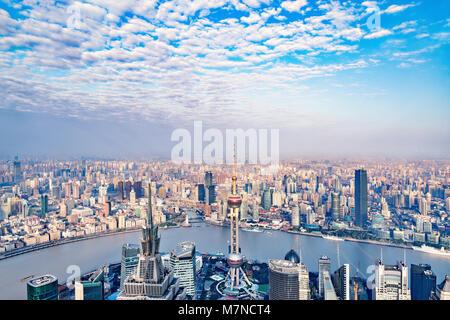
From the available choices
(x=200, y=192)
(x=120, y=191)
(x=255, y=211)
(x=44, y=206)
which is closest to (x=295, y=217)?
(x=255, y=211)

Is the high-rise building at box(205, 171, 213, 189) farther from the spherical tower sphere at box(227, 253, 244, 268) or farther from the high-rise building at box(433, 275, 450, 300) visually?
the high-rise building at box(433, 275, 450, 300)

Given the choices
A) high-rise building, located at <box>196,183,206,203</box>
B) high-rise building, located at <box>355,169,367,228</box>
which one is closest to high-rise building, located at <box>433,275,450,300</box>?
high-rise building, located at <box>355,169,367,228</box>

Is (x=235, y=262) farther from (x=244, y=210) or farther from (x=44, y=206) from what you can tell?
(x=44, y=206)

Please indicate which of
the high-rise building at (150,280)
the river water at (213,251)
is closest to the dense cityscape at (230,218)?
the high-rise building at (150,280)

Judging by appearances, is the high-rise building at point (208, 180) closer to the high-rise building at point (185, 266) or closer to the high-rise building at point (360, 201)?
the high-rise building at point (185, 266)

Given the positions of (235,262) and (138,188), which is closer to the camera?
(235,262)

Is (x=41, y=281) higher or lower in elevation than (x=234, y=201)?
lower
